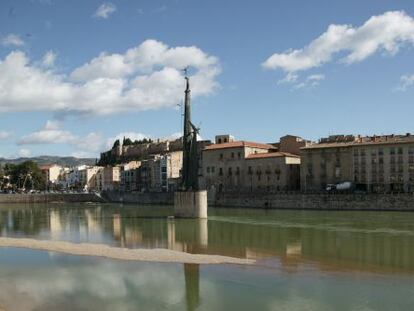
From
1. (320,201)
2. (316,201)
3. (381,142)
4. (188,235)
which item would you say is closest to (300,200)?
(316,201)

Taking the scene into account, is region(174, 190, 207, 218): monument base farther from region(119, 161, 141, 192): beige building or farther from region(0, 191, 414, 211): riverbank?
region(119, 161, 141, 192): beige building

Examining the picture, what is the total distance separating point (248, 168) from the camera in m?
109

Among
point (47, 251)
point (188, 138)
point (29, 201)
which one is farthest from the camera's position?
point (29, 201)

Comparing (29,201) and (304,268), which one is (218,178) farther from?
(304,268)

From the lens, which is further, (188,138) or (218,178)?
(218,178)

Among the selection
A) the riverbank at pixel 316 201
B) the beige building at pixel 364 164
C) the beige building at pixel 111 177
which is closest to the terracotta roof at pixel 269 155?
the beige building at pixel 364 164

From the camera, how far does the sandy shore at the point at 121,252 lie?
107 ft

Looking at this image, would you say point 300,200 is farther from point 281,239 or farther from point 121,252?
point 121,252

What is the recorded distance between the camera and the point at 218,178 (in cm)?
11325

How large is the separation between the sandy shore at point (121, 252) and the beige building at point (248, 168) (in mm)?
65131

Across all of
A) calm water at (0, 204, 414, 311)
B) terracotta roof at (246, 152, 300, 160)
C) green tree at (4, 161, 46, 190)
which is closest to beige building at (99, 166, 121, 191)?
green tree at (4, 161, 46, 190)

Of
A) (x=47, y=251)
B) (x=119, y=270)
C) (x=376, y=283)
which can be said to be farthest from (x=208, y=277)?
(x=47, y=251)

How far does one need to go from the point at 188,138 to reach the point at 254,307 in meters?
46.5

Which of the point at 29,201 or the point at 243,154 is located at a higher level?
the point at 243,154
